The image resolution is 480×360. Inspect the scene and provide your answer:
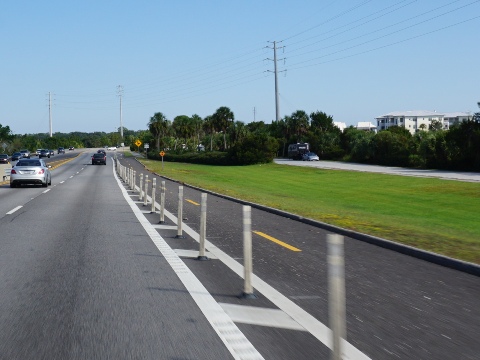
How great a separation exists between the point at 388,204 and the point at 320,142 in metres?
64.6

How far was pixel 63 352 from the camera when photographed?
5.36 metres

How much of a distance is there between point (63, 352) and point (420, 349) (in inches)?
123

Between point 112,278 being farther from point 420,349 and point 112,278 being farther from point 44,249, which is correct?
point 420,349

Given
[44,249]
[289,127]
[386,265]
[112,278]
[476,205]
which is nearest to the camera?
[112,278]

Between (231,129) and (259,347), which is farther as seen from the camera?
(231,129)

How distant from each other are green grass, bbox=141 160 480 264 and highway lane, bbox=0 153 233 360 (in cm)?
512

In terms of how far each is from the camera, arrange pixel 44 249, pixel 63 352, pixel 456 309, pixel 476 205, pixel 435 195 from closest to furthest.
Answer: pixel 63 352, pixel 456 309, pixel 44 249, pixel 476 205, pixel 435 195

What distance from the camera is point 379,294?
7754mm

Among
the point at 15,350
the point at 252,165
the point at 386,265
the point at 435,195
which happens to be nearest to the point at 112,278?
the point at 15,350

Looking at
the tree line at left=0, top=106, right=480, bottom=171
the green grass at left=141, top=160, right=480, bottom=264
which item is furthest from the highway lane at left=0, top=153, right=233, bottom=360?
the tree line at left=0, top=106, right=480, bottom=171

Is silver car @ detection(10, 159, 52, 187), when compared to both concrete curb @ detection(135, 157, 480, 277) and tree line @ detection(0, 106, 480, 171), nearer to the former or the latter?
concrete curb @ detection(135, 157, 480, 277)

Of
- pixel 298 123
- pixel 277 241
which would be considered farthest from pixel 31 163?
pixel 298 123

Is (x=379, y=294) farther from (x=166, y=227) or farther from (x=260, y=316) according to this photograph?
(x=166, y=227)

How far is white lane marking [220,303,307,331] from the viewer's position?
6328mm
